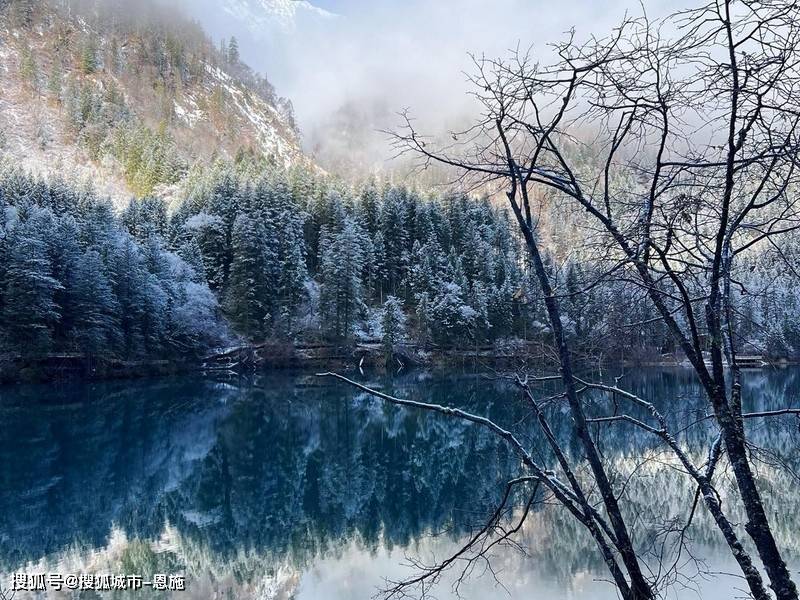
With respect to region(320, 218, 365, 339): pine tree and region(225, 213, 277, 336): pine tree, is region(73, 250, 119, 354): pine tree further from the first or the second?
region(320, 218, 365, 339): pine tree

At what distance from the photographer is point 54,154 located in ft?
293

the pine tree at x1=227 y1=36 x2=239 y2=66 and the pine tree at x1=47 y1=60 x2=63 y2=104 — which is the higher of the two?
the pine tree at x1=227 y1=36 x2=239 y2=66

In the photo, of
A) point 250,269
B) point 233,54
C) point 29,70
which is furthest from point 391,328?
point 233,54

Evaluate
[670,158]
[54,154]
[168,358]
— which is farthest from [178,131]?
[670,158]

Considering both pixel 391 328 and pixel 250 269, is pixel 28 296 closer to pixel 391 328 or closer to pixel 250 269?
pixel 250 269

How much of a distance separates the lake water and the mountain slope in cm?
7318

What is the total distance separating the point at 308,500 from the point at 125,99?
115 meters

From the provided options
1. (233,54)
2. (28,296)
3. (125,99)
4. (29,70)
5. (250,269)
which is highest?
(233,54)

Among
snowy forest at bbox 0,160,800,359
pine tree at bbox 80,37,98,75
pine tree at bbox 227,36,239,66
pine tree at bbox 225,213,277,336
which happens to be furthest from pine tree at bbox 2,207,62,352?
pine tree at bbox 227,36,239,66

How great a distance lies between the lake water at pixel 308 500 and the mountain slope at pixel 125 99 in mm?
73185

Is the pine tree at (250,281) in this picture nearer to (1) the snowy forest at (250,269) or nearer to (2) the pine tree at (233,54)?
(1) the snowy forest at (250,269)

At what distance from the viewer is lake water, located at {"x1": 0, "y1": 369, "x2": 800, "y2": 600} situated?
10.8 m

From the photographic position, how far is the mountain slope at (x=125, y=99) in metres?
90.9

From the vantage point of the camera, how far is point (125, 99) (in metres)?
110
